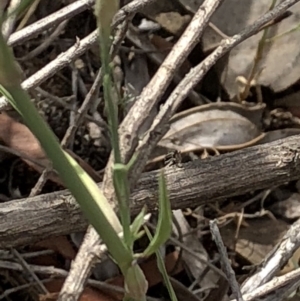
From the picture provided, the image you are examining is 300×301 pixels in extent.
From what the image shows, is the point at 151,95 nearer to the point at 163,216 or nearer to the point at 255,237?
the point at 255,237

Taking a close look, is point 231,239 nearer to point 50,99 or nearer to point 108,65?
point 50,99

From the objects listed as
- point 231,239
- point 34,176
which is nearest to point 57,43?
point 34,176

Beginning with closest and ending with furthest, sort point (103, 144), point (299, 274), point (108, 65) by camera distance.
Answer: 1. point (108, 65)
2. point (299, 274)
3. point (103, 144)

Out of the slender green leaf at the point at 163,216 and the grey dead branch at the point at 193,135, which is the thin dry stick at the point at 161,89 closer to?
the grey dead branch at the point at 193,135

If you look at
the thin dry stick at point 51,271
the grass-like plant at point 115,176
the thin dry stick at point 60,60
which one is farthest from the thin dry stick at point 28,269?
the grass-like plant at point 115,176

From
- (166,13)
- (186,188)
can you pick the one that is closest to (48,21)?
(186,188)

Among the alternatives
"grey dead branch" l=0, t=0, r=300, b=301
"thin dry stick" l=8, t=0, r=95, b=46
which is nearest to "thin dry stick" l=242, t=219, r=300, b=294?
"grey dead branch" l=0, t=0, r=300, b=301

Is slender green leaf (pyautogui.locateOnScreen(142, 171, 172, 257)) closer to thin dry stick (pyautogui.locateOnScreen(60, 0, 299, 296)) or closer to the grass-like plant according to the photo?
the grass-like plant
